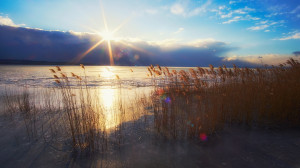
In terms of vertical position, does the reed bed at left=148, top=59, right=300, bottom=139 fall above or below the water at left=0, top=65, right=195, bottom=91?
below

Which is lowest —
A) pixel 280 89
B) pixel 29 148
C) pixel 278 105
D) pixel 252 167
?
pixel 252 167

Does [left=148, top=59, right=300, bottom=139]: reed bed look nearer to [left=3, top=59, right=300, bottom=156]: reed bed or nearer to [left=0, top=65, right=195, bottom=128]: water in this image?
[left=3, top=59, right=300, bottom=156]: reed bed

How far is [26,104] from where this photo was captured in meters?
5.68

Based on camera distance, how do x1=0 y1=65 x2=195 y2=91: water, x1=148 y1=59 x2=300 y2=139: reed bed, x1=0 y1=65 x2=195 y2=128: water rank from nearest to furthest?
x1=148 y1=59 x2=300 y2=139: reed bed → x1=0 y1=65 x2=195 y2=128: water → x1=0 y1=65 x2=195 y2=91: water

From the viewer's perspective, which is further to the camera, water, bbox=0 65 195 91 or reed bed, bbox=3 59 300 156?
water, bbox=0 65 195 91

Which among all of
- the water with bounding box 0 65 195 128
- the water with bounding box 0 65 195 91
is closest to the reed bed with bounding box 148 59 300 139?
the water with bounding box 0 65 195 128

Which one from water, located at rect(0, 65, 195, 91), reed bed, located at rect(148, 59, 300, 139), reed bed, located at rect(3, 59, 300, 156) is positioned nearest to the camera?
reed bed, located at rect(3, 59, 300, 156)

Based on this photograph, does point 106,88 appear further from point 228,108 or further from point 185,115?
point 228,108

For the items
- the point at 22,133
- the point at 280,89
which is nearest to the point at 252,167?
the point at 280,89

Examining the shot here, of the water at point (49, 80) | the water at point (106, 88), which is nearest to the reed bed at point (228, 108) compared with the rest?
the water at point (106, 88)

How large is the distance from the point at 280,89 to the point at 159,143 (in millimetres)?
3965

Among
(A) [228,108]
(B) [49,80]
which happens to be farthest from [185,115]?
(B) [49,80]

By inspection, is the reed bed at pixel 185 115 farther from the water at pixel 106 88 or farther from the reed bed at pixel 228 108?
the water at pixel 106 88

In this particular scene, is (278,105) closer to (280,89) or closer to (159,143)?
(280,89)
